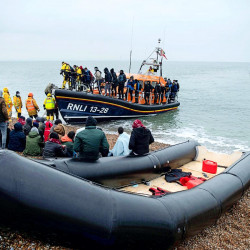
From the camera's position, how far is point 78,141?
12.5 ft

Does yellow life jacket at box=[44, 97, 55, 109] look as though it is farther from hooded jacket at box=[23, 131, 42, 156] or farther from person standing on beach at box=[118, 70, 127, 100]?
hooded jacket at box=[23, 131, 42, 156]

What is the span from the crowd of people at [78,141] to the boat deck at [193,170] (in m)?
0.66

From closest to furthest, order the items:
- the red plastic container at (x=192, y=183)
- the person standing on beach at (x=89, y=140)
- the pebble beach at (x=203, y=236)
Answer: the pebble beach at (x=203, y=236)
the person standing on beach at (x=89, y=140)
the red plastic container at (x=192, y=183)

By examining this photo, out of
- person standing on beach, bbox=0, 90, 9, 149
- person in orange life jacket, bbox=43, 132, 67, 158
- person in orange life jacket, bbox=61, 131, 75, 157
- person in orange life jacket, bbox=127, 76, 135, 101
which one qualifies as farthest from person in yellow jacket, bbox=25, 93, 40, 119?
person in orange life jacket, bbox=127, 76, 135, 101

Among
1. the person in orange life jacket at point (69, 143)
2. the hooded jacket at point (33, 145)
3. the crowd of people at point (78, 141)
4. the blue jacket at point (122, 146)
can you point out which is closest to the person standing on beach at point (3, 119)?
the crowd of people at point (78, 141)

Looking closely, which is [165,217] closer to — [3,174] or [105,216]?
[105,216]

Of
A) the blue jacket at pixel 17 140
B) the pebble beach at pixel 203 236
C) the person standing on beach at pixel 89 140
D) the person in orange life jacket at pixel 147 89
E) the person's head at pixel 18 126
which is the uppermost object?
the person in orange life jacket at pixel 147 89

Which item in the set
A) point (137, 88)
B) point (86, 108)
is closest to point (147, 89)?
point (137, 88)

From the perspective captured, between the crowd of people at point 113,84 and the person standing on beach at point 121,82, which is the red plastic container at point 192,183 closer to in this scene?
the crowd of people at point 113,84

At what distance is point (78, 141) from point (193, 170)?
10.1 feet

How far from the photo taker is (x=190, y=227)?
327 cm

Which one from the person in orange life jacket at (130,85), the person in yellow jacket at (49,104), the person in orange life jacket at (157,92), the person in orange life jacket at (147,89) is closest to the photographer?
the person in yellow jacket at (49,104)

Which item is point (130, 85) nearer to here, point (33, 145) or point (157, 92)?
point (157, 92)

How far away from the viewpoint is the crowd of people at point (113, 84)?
1121cm
